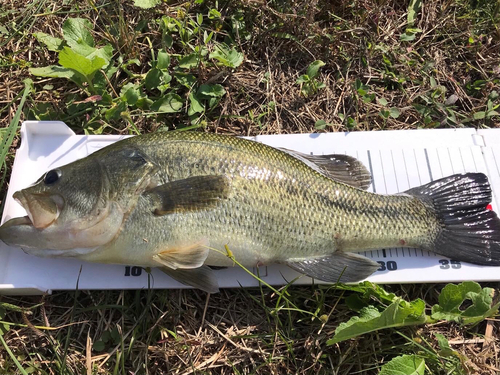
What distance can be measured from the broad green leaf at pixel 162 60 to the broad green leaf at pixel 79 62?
18.6 inches

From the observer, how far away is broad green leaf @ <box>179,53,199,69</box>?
350 centimetres

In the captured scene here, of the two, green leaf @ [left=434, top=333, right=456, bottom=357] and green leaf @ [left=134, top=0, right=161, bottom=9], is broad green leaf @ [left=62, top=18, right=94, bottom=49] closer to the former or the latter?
green leaf @ [left=134, top=0, right=161, bottom=9]

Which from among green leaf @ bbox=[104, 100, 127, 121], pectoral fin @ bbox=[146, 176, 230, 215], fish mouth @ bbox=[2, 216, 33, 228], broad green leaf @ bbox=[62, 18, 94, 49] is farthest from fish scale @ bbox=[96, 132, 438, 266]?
broad green leaf @ bbox=[62, 18, 94, 49]

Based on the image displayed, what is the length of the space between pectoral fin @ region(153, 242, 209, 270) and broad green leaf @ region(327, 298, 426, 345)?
3.19 ft

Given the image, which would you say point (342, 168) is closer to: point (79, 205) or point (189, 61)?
point (189, 61)

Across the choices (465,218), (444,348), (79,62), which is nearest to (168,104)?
(79,62)

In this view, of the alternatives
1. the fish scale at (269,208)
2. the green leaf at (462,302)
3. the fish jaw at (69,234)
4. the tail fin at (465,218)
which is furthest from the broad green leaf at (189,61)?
the green leaf at (462,302)

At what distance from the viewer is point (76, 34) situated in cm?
335

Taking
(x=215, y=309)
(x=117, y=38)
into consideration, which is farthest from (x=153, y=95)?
A: (x=215, y=309)

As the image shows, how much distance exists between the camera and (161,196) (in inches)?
99.0

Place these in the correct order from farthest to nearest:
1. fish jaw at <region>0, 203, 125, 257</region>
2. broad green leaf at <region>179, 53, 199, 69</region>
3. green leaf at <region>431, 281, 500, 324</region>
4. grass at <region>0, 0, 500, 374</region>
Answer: broad green leaf at <region>179, 53, 199, 69</region> < grass at <region>0, 0, 500, 374</region> < green leaf at <region>431, 281, 500, 324</region> < fish jaw at <region>0, 203, 125, 257</region>

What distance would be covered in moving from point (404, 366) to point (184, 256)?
1570mm

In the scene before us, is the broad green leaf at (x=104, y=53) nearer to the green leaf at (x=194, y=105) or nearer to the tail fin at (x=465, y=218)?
the green leaf at (x=194, y=105)

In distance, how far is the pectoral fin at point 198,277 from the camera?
106 inches
